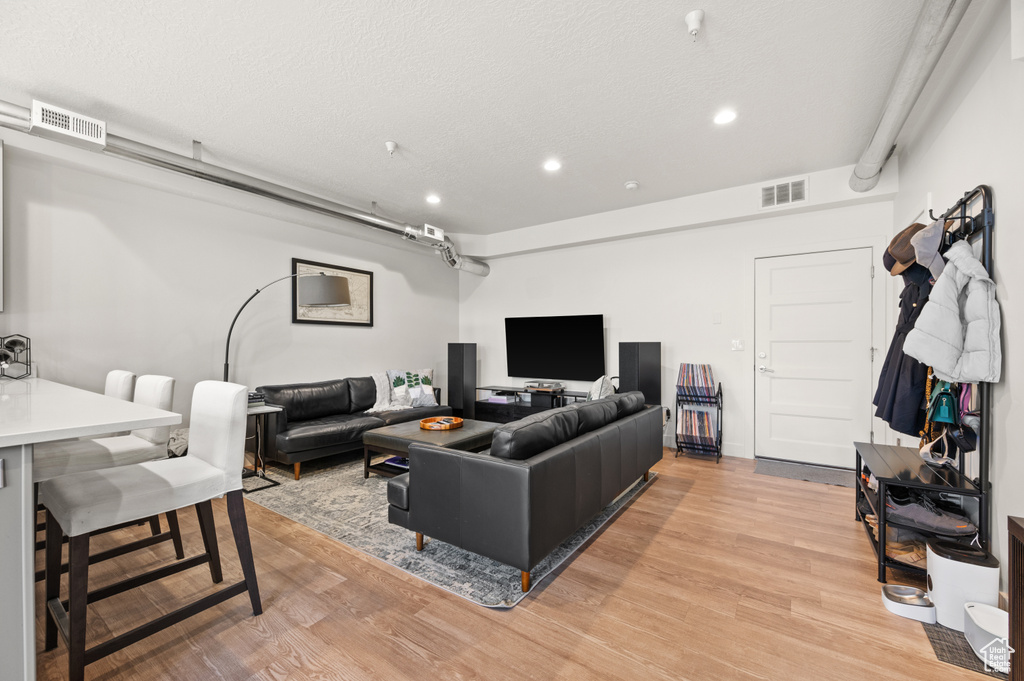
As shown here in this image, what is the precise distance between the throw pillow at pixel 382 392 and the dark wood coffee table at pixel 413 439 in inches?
44.3

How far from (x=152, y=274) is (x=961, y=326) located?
5362 mm

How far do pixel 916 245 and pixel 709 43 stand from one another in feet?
5.07

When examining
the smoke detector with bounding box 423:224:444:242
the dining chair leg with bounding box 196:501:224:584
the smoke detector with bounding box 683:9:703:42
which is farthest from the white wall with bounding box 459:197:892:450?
the dining chair leg with bounding box 196:501:224:584

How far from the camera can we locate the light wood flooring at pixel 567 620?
1600mm

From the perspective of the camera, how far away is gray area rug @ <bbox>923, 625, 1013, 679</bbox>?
1595mm

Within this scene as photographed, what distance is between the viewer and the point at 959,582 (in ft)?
5.86

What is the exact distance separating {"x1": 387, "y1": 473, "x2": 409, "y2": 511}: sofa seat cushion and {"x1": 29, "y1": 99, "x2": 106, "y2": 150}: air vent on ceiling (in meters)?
2.89

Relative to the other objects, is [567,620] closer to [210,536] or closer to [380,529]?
[380,529]

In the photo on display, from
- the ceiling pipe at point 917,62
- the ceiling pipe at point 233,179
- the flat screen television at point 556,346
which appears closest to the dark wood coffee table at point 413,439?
the flat screen television at point 556,346

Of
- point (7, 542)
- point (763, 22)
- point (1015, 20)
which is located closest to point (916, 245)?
point (1015, 20)

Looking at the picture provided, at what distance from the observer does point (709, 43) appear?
2.27 metres

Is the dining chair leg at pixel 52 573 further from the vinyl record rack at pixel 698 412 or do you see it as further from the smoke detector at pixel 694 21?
the vinyl record rack at pixel 698 412

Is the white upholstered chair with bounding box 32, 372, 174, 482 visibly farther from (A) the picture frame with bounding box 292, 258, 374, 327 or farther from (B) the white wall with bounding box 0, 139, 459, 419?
(A) the picture frame with bounding box 292, 258, 374, 327

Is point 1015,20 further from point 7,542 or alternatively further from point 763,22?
point 7,542
